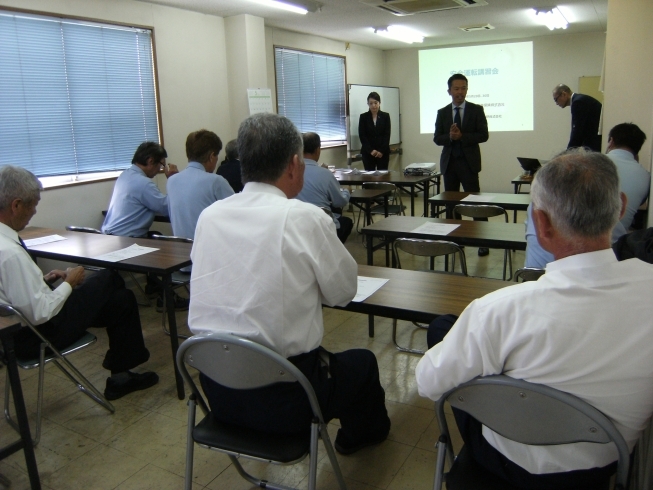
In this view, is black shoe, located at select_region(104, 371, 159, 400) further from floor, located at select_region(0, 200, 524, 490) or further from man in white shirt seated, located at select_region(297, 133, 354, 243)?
man in white shirt seated, located at select_region(297, 133, 354, 243)

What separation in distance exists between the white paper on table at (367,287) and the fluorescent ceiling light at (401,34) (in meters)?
5.85

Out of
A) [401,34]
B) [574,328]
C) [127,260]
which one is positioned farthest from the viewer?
[401,34]

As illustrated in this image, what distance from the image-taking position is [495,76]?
8.96m

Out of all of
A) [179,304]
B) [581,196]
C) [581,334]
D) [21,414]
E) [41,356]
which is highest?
[581,196]

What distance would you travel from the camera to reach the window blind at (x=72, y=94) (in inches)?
159

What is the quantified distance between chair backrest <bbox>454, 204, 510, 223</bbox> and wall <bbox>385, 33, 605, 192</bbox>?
5581 mm

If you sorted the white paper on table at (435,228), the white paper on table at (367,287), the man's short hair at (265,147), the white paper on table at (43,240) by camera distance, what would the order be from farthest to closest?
the white paper on table at (43,240) → the white paper on table at (435,228) → the white paper on table at (367,287) → the man's short hair at (265,147)

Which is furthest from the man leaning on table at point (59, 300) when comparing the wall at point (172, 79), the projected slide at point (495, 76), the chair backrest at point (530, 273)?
the projected slide at point (495, 76)

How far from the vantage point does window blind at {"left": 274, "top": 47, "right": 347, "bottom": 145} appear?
709cm

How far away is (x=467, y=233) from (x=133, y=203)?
93.0 inches

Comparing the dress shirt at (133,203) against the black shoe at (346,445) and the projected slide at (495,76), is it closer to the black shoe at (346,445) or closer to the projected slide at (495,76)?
the black shoe at (346,445)

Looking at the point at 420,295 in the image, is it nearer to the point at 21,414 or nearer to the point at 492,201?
the point at 21,414

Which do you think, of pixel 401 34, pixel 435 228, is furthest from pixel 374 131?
pixel 435 228

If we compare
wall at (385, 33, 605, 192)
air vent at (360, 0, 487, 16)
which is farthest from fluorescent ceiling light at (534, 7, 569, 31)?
air vent at (360, 0, 487, 16)
